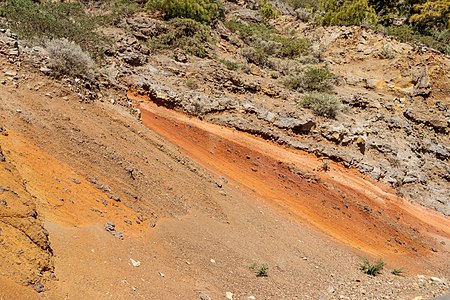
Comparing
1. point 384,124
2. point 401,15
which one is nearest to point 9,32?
point 384,124

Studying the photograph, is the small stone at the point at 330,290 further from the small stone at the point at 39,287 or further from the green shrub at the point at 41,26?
Answer: the green shrub at the point at 41,26

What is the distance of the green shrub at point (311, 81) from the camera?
14.1 m

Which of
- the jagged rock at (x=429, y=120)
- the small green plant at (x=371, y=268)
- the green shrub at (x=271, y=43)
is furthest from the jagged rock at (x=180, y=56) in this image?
the small green plant at (x=371, y=268)

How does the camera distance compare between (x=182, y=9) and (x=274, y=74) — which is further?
(x=182, y=9)

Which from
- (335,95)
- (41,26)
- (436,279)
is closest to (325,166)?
(436,279)

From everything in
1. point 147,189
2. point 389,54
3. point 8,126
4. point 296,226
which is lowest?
point 296,226

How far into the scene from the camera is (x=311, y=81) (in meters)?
14.4

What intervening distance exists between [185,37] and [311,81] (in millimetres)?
5047

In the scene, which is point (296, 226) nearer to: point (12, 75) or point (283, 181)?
point (283, 181)

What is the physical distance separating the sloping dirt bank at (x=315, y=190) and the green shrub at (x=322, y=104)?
2.08 meters

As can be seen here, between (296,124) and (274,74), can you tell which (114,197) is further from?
(274,74)

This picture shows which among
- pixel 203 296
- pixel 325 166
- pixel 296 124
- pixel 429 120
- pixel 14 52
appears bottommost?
pixel 203 296

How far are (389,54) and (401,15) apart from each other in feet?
29.3

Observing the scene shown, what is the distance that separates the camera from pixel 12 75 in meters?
7.10
